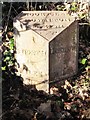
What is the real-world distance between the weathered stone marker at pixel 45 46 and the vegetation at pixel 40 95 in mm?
140

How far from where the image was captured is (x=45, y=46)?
4.64m

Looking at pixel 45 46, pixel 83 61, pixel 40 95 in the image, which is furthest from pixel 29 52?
pixel 83 61

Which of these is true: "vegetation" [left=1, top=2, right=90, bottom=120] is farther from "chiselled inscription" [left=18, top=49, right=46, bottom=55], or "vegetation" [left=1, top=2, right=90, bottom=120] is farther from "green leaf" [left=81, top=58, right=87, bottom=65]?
"chiselled inscription" [left=18, top=49, right=46, bottom=55]

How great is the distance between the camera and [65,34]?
15.7 ft

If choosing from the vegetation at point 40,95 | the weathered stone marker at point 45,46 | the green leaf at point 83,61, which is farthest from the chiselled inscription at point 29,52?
the green leaf at point 83,61

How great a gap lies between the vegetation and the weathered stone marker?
0.46ft

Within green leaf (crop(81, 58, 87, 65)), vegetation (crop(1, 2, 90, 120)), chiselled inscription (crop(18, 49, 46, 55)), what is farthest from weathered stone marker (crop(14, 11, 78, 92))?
green leaf (crop(81, 58, 87, 65))

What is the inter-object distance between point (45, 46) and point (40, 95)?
2.21 feet

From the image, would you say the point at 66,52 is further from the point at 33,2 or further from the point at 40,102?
the point at 33,2

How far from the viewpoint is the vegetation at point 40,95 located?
4391 millimetres

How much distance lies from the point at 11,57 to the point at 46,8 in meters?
1.23

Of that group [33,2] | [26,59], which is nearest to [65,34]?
[26,59]

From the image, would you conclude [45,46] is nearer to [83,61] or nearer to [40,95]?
[40,95]

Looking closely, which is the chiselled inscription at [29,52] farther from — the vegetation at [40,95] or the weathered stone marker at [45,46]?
the vegetation at [40,95]
